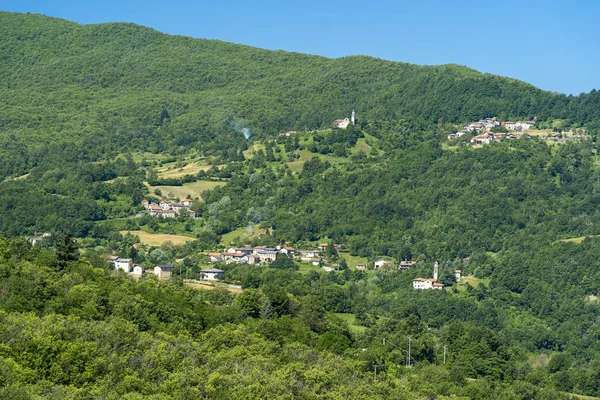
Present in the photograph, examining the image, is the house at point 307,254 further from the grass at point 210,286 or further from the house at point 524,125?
the house at point 524,125

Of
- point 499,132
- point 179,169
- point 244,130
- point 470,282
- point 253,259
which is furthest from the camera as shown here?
point 244,130

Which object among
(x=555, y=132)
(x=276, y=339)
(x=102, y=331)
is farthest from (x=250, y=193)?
(x=102, y=331)

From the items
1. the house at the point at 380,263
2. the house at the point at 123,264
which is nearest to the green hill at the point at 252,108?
the house at the point at 380,263

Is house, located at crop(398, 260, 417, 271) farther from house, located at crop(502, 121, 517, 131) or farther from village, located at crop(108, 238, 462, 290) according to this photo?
house, located at crop(502, 121, 517, 131)

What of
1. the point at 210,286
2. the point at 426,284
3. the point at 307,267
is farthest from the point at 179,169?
the point at 210,286

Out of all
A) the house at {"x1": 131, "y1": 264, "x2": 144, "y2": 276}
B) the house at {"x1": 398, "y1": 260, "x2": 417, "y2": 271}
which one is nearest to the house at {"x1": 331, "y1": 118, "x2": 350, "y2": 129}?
the house at {"x1": 398, "y1": 260, "x2": 417, "y2": 271}

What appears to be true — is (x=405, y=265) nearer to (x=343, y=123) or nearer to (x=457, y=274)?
(x=457, y=274)
